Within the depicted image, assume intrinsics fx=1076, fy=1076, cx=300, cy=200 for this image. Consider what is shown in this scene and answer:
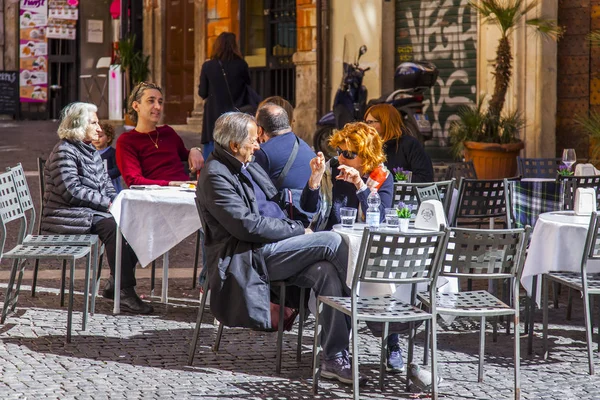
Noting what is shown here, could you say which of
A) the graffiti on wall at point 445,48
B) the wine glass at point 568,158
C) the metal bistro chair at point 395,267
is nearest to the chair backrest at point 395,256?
the metal bistro chair at point 395,267

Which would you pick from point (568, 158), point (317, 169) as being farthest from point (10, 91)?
point (317, 169)

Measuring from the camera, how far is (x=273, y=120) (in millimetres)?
6508

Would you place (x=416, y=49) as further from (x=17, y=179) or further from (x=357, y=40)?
(x=17, y=179)

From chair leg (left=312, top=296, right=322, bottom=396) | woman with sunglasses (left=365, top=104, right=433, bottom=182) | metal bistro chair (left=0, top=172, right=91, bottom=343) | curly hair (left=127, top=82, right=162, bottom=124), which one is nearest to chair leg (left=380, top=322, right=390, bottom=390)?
chair leg (left=312, top=296, right=322, bottom=396)

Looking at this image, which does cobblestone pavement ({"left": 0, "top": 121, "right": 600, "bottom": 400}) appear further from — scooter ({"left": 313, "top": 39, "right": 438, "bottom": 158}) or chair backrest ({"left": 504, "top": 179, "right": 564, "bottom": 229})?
scooter ({"left": 313, "top": 39, "right": 438, "bottom": 158})

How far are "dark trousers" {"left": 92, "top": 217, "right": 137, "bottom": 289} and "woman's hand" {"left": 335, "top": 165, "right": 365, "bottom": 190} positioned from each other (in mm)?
1975

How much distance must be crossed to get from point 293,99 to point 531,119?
16.9 feet

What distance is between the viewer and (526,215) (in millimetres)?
7230

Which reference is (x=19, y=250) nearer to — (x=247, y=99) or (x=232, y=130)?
(x=232, y=130)

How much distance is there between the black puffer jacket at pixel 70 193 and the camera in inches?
277

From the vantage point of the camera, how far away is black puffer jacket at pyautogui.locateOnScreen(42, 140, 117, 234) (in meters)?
7.04

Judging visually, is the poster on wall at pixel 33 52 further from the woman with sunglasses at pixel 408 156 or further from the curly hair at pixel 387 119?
the curly hair at pixel 387 119

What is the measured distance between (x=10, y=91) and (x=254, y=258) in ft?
70.7

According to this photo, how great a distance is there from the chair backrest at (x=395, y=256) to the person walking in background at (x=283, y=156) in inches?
54.9
